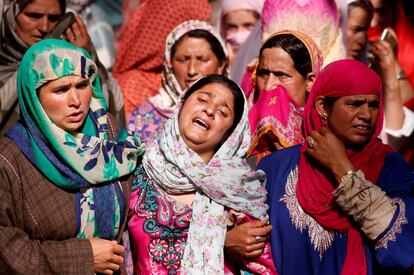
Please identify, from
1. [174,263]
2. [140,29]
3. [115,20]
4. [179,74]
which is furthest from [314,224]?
[115,20]

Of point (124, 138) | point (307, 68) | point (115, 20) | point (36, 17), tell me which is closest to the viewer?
point (124, 138)

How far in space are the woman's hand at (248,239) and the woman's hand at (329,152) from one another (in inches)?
15.0

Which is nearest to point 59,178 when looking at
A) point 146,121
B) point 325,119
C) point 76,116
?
point 76,116

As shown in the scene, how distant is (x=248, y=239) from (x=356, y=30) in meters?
2.12

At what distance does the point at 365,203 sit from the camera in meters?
3.92

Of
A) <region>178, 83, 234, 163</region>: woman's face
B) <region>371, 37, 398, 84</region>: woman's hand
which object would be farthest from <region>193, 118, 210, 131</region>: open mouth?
<region>371, 37, 398, 84</region>: woman's hand

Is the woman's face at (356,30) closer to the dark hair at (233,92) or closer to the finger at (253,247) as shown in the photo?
the dark hair at (233,92)

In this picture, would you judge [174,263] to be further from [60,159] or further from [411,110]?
[411,110]

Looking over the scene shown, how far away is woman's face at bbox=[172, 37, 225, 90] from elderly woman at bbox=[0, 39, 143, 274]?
4.86 feet

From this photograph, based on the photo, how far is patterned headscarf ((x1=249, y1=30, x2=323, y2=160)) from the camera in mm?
4500

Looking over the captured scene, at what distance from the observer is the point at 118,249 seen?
4.01m

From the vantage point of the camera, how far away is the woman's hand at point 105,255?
13.0 feet

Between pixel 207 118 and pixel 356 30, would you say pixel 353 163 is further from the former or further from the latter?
pixel 356 30

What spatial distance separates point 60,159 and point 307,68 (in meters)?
1.46
